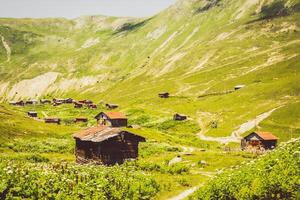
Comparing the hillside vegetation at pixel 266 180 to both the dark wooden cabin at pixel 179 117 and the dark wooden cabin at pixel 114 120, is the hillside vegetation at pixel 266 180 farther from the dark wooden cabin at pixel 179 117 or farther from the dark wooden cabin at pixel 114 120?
the dark wooden cabin at pixel 179 117

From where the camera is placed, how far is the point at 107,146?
64750mm

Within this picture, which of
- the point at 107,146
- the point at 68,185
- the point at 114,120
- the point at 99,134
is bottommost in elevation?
the point at 68,185

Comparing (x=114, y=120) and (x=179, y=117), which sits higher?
(x=179, y=117)

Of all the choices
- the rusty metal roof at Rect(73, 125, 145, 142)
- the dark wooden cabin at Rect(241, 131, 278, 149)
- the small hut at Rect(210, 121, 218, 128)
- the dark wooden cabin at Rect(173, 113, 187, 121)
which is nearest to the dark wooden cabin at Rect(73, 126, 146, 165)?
the rusty metal roof at Rect(73, 125, 145, 142)

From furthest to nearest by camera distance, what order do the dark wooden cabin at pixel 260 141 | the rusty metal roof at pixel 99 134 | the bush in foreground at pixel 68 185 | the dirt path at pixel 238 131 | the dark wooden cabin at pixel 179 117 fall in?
the dark wooden cabin at pixel 179 117, the dirt path at pixel 238 131, the dark wooden cabin at pixel 260 141, the rusty metal roof at pixel 99 134, the bush in foreground at pixel 68 185

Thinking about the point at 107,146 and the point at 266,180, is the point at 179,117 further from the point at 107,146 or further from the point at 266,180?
the point at 266,180

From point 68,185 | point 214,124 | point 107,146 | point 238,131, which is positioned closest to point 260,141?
point 238,131

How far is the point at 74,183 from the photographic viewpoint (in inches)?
1141

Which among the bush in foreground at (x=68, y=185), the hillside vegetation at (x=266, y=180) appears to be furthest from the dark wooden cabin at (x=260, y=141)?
the hillside vegetation at (x=266, y=180)

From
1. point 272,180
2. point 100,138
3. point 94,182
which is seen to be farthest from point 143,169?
point 272,180

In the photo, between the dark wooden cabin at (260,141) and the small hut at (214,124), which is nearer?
the dark wooden cabin at (260,141)

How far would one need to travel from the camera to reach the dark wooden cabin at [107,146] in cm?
6444

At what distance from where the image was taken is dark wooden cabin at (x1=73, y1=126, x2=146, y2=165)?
211ft

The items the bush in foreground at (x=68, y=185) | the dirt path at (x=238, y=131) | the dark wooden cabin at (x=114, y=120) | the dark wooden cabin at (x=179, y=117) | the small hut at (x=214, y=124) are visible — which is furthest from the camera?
the dark wooden cabin at (x=179, y=117)
